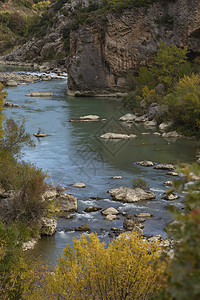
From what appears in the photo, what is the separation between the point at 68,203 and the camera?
18.7m

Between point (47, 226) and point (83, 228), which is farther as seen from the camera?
point (83, 228)

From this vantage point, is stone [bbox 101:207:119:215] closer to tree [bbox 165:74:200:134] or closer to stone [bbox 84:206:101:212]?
stone [bbox 84:206:101:212]

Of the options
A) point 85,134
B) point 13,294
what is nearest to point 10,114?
point 85,134

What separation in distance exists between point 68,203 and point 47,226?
310 centimetres

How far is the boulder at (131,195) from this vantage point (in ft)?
65.2

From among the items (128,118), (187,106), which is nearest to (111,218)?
(187,106)

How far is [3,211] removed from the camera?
50.9 feet

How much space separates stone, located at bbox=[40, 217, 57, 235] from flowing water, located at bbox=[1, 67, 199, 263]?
0.83 ft

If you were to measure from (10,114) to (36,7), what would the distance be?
13677 centimetres

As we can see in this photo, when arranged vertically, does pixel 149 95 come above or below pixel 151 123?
above

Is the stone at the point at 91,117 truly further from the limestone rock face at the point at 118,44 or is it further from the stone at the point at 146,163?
the limestone rock face at the point at 118,44

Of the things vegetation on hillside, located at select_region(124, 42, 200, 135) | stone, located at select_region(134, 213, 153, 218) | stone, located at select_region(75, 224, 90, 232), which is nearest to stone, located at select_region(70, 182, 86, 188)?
stone, located at select_region(134, 213, 153, 218)

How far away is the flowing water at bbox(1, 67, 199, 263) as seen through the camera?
16.9 metres

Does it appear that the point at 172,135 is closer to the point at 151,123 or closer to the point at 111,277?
the point at 151,123
